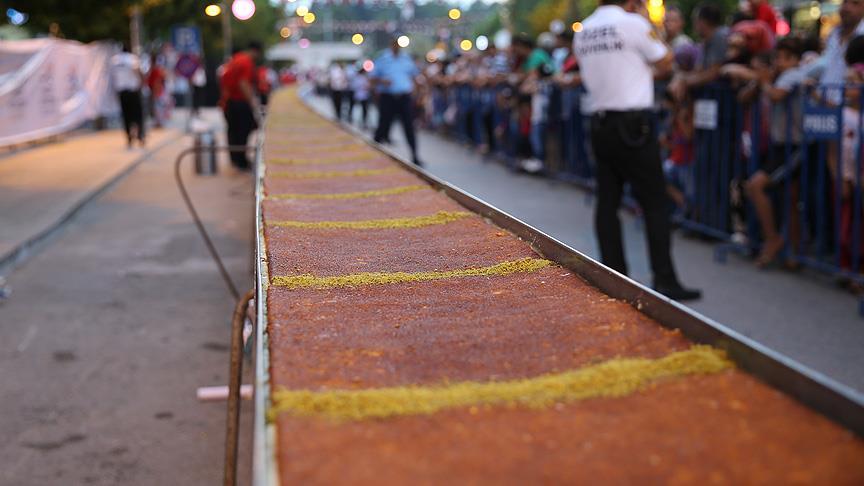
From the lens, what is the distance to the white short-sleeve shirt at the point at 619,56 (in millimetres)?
6445

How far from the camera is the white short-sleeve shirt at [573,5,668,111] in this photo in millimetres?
6445

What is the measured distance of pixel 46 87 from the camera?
797 inches

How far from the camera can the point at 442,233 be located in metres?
3.94

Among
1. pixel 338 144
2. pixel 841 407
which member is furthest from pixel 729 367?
pixel 338 144

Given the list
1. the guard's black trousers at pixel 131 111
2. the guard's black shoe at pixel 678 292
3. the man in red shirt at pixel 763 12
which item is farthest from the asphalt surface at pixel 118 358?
the guard's black trousers at pixel 131 111

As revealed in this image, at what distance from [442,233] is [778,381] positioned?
6.52 feet

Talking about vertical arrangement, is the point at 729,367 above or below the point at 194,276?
above

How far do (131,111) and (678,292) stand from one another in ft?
56.5

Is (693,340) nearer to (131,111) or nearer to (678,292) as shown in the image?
(678,292)

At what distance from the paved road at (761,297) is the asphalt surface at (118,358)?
2.93 metres

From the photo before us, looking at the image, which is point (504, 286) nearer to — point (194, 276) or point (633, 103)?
point (633, 103)

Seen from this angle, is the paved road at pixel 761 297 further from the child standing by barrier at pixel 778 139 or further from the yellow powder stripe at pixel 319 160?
the yellow powder stripe at pixel 319 160

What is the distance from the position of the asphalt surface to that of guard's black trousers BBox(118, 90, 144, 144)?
34.3ft

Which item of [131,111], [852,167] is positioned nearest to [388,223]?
[852,167]
